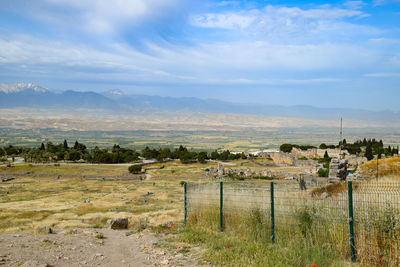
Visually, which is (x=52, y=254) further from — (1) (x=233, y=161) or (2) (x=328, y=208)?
(1) (x=233, y=161)

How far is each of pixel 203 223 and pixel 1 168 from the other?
61388 millimetres

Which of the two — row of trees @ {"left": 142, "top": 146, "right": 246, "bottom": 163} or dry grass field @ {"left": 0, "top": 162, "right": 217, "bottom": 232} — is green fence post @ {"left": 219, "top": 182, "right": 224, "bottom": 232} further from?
row of trees @ {"left": 142, "top": 146, "right": 246, "bottom": 163}

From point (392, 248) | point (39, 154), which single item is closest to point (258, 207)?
point (392, 248)

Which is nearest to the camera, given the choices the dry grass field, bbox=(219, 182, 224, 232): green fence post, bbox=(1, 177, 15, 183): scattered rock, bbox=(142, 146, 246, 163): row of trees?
bbox=(219, 182, 224, 232): green fence post

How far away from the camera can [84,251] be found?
1049cm

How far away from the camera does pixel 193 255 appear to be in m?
10.0

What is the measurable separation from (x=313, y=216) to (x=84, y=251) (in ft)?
22.6

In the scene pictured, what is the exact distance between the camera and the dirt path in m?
9.39

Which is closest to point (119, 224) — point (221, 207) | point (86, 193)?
point (221, 207)

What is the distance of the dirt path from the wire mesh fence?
8.21ft

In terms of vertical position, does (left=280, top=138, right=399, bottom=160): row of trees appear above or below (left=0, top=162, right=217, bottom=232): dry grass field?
above

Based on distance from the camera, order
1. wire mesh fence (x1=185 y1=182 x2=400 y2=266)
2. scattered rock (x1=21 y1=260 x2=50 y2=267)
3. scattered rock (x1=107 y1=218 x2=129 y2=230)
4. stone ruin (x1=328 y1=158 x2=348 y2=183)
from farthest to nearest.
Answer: stone ruin (x1=328 y1=158 x2=348 y2=183) → scattered rock (x1=107 y1=218 x2=129 y2=230) → wire mesh fence (x1=185 y1=182 x2=400 y2=266) → scattered rock (x1=21 y1=260 x2=50 y2=267)

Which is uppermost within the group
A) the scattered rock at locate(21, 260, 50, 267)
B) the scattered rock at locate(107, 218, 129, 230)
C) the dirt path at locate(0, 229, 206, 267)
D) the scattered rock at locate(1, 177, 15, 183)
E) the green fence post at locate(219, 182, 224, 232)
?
the green fence post at locate(219, 182, 224, 232)

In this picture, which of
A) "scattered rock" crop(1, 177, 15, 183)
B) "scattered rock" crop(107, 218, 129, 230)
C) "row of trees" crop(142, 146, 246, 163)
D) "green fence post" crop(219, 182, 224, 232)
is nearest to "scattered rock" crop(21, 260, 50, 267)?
"green fence post" crop(219, 182, 224, 232)
